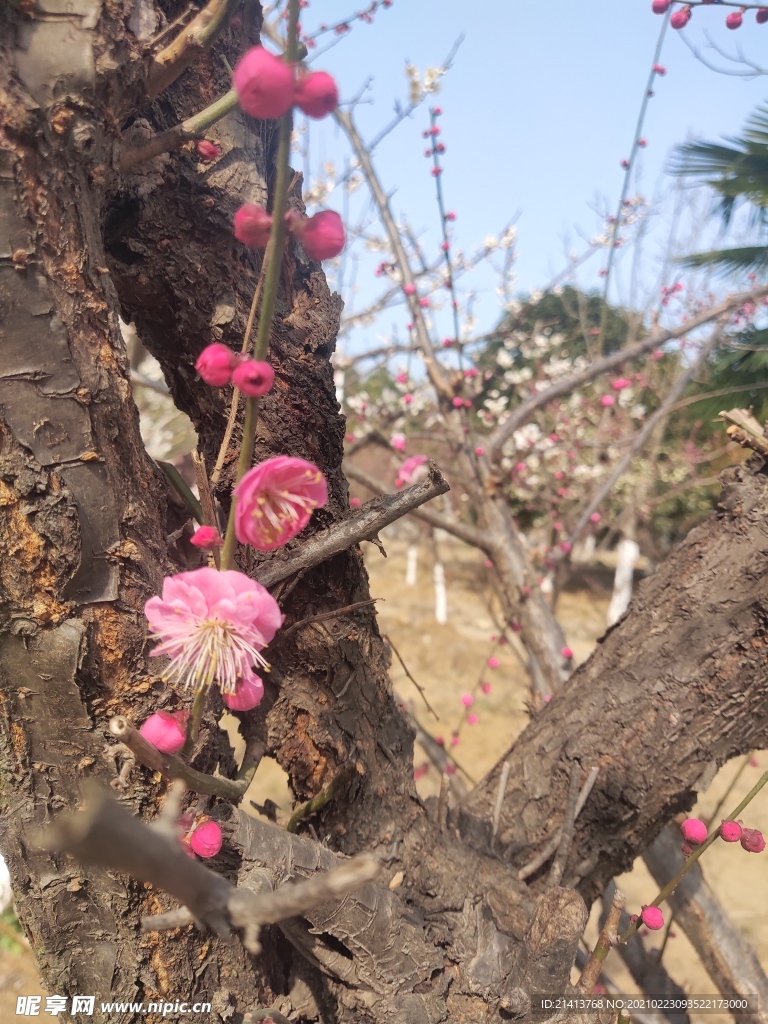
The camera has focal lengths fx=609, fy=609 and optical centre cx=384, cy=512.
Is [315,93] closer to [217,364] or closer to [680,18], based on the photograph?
[217,364]

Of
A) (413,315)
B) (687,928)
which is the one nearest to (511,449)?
(413,315)

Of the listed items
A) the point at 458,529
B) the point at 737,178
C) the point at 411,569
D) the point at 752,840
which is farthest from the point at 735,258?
the point at 411,569

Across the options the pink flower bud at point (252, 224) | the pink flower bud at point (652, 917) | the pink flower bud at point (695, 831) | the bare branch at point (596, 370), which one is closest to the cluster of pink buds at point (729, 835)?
the pink flower bud at point (695, 831)

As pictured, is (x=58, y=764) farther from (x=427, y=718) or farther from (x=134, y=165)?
(x=427, y=718)

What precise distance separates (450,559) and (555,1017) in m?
9.17

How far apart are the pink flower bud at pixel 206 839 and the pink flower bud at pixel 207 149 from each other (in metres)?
0.98

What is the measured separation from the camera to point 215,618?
71cm

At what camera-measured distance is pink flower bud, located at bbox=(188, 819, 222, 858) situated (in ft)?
2.70

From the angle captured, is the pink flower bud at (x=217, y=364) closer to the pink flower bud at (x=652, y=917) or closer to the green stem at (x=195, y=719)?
the green stem at (x=195, y=719)

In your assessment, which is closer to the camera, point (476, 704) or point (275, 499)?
point (275, 499)

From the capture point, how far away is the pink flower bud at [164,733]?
74cm

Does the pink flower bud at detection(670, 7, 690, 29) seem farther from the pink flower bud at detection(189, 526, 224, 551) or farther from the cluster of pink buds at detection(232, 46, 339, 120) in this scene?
the pink flower bud at detection(189, 526, 224, 551)

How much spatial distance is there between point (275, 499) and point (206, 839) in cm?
48

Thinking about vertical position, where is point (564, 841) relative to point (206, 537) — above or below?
below
